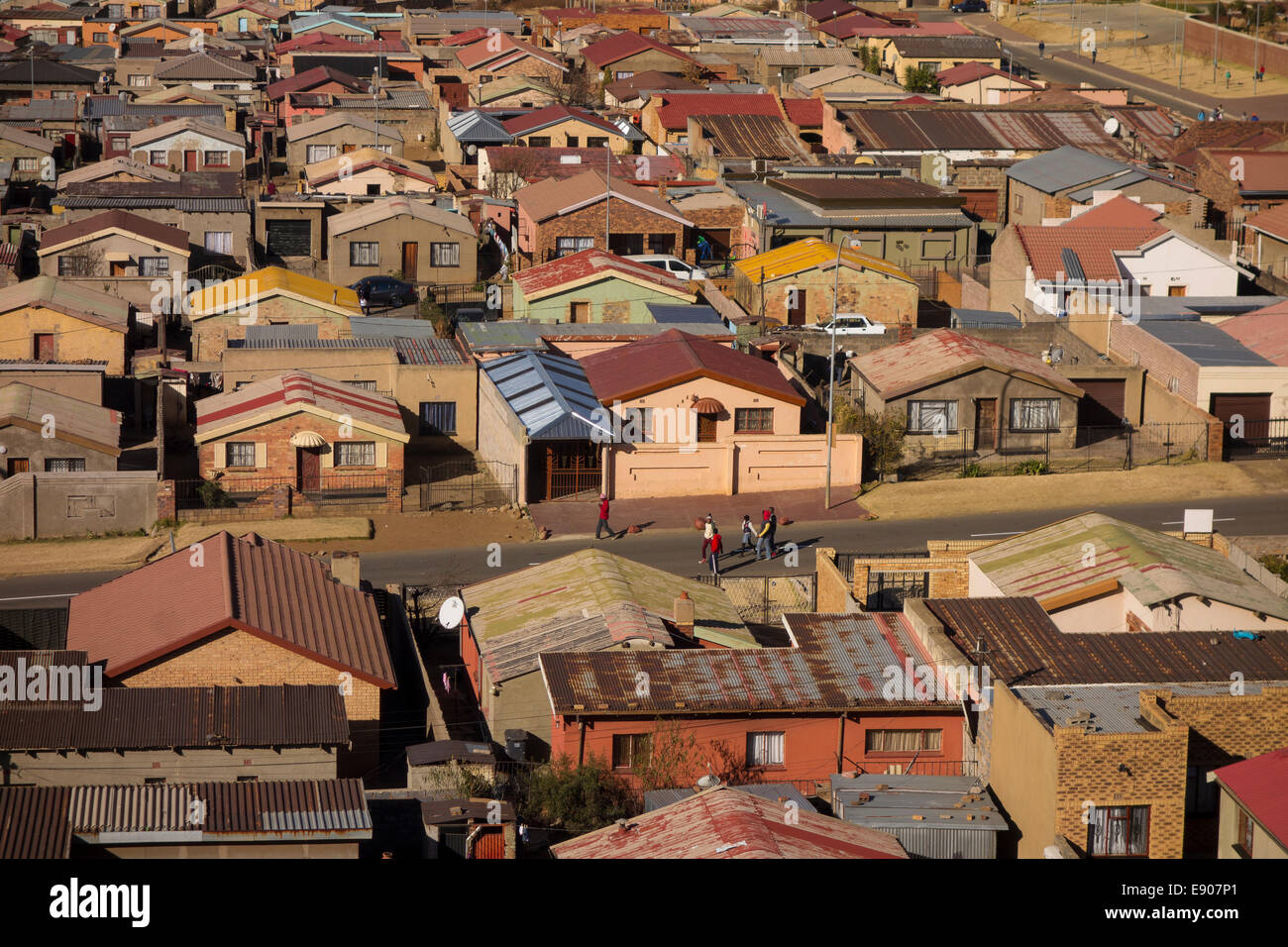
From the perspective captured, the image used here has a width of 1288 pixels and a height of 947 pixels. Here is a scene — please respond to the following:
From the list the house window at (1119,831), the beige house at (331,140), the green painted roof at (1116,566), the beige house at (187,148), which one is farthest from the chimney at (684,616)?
the beige house at (187,148)

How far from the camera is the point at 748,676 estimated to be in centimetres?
2922

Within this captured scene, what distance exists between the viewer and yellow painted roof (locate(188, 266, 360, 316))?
5478 centimetres

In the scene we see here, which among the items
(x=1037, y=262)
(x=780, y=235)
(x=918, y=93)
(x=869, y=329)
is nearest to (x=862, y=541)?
(x=869, y=329)

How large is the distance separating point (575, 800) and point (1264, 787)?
32.3 ft

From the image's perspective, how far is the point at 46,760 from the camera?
26.1 meters

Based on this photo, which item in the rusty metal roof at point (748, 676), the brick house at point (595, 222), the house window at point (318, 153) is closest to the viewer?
the rusty metal roof at point (748, 676)

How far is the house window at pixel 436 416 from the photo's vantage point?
162 feet

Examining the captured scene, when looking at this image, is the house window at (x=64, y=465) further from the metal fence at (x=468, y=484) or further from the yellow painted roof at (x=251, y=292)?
the yellow painted roof at (x=251, y=292)

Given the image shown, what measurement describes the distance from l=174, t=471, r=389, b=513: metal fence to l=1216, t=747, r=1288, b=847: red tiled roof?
25.6 m

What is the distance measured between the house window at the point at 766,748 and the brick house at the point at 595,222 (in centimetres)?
3953

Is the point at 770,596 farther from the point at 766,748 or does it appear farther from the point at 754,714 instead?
the point at 754,714

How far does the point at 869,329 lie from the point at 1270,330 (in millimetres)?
12298

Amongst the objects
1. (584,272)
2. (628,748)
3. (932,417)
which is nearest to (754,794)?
(628,748)

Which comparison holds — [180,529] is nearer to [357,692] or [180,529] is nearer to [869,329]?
[357,692]
